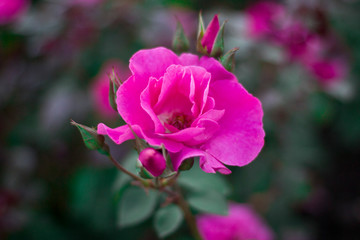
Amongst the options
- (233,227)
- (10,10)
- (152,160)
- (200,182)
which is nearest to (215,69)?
(152,160)

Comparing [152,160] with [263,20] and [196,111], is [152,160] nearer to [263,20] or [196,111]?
[196,111]

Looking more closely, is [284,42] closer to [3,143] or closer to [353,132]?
[353,132]

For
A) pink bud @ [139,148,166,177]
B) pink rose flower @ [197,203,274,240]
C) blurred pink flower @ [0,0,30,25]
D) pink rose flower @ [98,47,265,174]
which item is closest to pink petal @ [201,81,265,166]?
pink rose flower @ [98,47,265,174]

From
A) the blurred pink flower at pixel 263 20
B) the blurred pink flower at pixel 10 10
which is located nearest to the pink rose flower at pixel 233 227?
the blurred pink flower at pixel 263 20

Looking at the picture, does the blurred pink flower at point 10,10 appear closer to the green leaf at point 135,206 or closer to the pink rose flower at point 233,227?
the green leaf at point 135,206

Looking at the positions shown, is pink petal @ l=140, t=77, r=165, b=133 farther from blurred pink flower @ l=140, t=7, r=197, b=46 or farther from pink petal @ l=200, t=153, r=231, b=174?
blurred pink flower @ l=140, t=7, r=197, b=46

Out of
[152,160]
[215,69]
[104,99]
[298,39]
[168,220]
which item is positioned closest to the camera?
[152,160]

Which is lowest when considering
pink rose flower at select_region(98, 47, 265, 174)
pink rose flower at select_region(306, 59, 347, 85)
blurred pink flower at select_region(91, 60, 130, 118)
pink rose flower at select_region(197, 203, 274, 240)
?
pink rose flower at select_region(197, 203, 274, 240)
